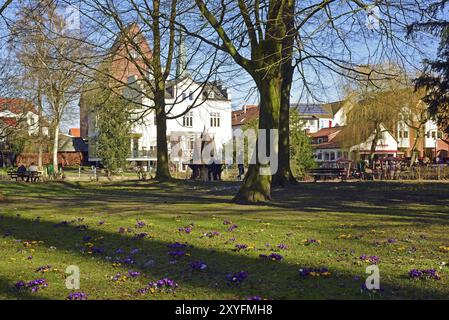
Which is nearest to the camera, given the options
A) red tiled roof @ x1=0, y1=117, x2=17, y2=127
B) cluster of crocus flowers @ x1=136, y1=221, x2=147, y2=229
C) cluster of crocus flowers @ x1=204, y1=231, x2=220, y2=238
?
cluster of crocus flowers @ x1=204, y1=231, x2=220, y2=238

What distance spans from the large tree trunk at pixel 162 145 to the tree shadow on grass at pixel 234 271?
19.2 metres

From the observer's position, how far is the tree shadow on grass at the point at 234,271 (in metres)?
5.71

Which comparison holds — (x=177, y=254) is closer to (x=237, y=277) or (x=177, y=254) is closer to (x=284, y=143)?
(x=237, y=277)

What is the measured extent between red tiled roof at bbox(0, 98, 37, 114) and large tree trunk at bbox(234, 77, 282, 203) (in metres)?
32.9

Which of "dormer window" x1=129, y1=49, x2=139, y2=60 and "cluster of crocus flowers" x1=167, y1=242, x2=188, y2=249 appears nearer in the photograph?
"cluster of crocus flowers" x1=167, y1=242, x2=188, y2=249

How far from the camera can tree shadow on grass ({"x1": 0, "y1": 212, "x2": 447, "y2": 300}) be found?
18.7ft

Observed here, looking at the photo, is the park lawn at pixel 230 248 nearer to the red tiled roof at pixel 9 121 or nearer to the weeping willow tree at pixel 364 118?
the red tiled roof at pixel 9 121

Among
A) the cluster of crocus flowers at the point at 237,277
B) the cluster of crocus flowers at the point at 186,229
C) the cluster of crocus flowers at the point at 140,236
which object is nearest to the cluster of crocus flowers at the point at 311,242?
the cluster of crocus flowers at the point at 186,229

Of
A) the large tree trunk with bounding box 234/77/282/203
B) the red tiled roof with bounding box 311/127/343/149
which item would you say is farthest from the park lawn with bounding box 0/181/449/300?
the red tiled roof with bounding box 311/127/343/149

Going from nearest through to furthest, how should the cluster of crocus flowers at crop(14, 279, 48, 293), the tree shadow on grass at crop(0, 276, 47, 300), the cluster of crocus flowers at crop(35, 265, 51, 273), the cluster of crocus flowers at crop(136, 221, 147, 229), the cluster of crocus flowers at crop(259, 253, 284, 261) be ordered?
the tree shadow on grass at crop(0, 276, 47, 300) < the cluster of crocus flowers at crop(14, 279, 48, 293) < the cluster of crocus flowers at crop(35, 265, 51, 273) < the cluster of crocus flowers at crop(259, 253, 284, 261) < the cluster of crocus flowers at crop(136, 221, 147, 229)

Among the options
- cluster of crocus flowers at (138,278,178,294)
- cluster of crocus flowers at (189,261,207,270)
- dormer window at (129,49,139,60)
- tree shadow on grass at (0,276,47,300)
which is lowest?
tree shadow on grass at (0,276,47,300)

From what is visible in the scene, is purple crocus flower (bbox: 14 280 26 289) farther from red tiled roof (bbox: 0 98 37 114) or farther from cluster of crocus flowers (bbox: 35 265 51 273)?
red tiled roof (bbox: 0 98 37 114)

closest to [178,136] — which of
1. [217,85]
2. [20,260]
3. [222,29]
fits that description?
[217,85]

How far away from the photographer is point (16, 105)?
45.1 m
